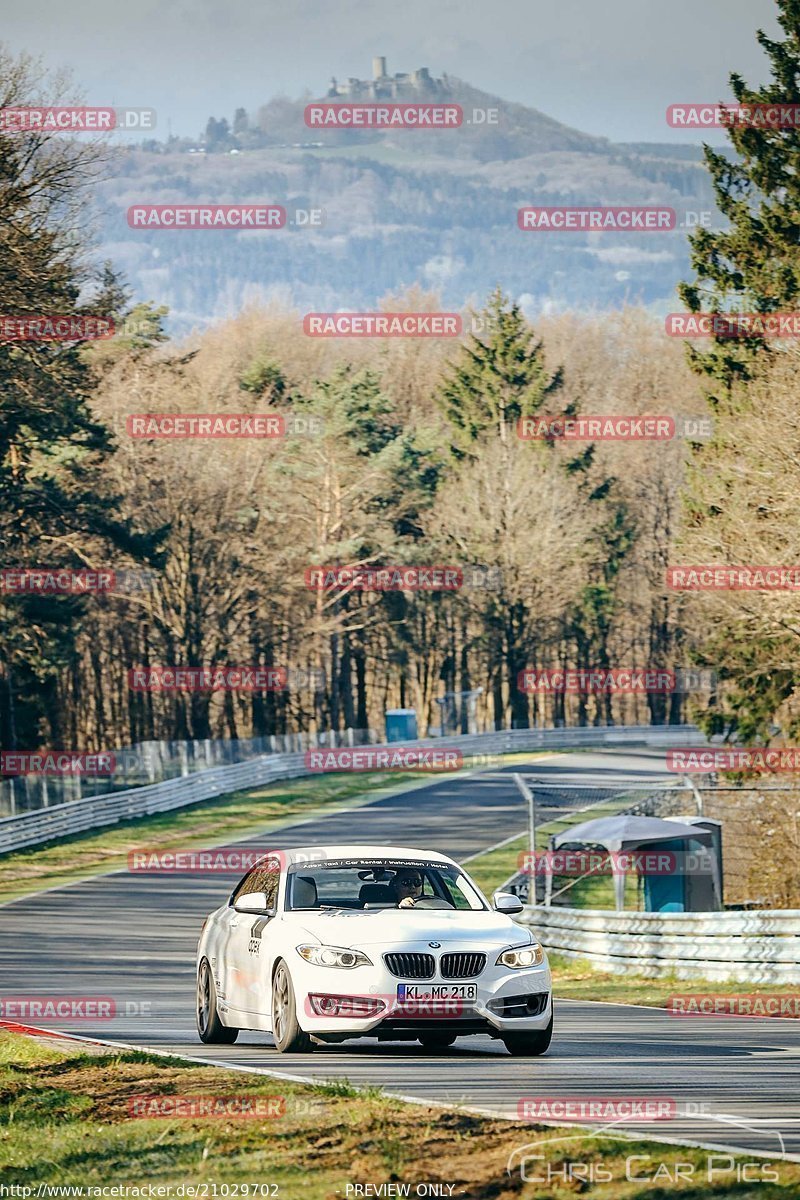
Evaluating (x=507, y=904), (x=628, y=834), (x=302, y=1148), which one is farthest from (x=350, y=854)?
(x=628, y=834)

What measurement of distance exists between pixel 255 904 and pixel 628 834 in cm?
1950

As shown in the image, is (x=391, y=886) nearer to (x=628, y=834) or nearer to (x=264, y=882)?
(x=264, y=882)

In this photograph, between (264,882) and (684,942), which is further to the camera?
(684,942)

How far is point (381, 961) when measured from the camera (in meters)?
11.8

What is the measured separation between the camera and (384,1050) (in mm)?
13078

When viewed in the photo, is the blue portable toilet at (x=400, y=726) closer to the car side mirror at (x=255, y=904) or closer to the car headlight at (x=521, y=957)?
the car side mirror at (x=255, y=904)

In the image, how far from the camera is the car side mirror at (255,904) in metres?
12.9

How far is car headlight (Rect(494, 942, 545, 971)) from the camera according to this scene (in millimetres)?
12023

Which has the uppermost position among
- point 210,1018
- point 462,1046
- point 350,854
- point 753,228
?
point 753,228

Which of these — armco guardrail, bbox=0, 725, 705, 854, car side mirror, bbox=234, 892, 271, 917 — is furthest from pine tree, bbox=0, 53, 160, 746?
car side mirror, bbox=234, 892, 271, 917

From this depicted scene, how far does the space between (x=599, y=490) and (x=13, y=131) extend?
57.9 meters

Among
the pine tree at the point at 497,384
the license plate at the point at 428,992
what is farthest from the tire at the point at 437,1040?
the pine tree at the point at 497,384

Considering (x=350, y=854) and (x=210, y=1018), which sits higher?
(x=350, y=854)

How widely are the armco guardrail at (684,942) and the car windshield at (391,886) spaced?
8.39m
